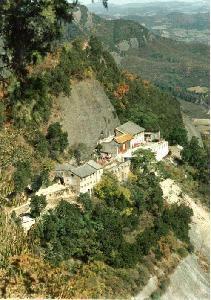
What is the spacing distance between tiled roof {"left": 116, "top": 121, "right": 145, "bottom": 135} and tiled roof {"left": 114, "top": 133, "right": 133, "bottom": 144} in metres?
0.67

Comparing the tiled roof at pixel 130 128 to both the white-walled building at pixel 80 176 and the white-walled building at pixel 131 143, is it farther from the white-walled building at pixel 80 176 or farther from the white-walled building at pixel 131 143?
the white-walled building at pixel 80 176

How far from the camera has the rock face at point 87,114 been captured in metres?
35.7

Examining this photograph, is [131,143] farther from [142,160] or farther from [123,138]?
[142,160]

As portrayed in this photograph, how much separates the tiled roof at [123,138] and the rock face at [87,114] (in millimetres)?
1415

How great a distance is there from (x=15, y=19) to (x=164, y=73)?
505 feet

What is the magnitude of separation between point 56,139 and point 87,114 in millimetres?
5303

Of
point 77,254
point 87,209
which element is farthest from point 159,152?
point 77,254

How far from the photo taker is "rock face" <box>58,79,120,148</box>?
117 ft

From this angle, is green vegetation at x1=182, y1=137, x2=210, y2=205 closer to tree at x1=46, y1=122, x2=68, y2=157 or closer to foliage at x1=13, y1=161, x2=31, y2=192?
tree at x1=46, y1=122, x2=68, y2=157

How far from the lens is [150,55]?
18575 cm

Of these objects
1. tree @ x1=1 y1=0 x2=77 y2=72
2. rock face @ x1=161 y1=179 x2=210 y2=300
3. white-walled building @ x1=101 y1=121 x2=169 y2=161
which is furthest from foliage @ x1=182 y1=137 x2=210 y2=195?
tree @ x1=1 y1=0 x2=77 y2=72

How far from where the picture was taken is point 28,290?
34.4 ft

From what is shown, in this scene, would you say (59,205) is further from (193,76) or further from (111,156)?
(193,76)

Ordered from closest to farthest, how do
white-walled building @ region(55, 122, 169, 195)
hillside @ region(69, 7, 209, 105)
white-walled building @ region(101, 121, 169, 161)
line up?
white-walled building @ region(55, 122, 169, 195) < white-walled building @ region(101, 121, 169, 161) < hillside @ region(69, 7, 209, 105)
